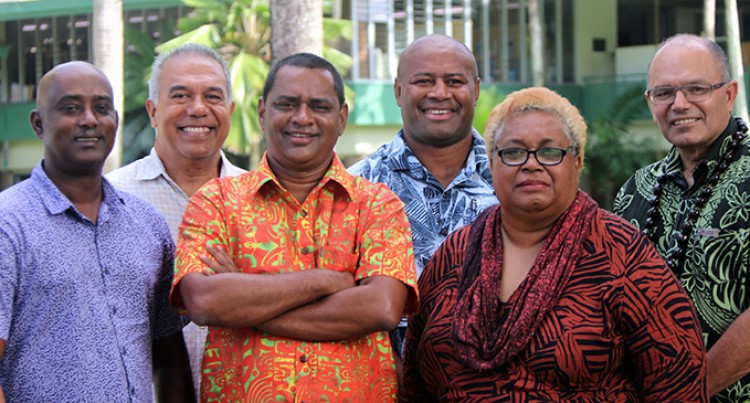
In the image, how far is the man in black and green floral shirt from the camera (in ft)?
13.6

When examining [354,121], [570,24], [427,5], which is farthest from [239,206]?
[570,24]

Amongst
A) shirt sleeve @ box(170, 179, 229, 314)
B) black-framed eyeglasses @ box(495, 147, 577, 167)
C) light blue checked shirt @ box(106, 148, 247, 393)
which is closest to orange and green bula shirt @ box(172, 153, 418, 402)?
shirt sleeve @ box(170, 179, 229, 314)

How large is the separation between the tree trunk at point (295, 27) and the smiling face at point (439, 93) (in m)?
6.85

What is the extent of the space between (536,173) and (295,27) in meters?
8.48

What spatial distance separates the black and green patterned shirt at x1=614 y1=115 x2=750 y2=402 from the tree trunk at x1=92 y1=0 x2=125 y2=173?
39.9 feet

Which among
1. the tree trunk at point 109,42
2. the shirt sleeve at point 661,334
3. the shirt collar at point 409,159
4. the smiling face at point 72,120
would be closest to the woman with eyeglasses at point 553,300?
the shirt sleeve at point 661,334

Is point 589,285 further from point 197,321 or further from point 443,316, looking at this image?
point 197,321

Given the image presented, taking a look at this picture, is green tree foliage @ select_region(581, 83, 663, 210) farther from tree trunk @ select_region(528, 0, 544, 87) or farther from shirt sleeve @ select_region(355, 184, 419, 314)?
shirt sleeve @ select_region(355, 184, 419, 314)

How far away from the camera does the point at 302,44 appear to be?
1166 cm

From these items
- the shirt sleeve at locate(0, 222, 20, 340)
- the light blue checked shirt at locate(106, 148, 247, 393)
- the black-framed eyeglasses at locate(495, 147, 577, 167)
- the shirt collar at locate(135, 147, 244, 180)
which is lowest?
the shirt sleeve at locate(0, 222, 20, 340)

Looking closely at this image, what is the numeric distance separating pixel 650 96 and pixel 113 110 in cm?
241

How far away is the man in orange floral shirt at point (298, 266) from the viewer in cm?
364

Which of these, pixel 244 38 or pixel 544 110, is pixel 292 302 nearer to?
pixel 544 110

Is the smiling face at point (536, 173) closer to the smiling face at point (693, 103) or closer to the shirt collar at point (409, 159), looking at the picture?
the smiling face at point (693, 103)
